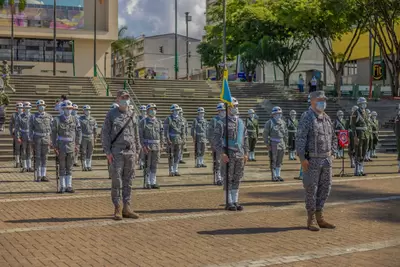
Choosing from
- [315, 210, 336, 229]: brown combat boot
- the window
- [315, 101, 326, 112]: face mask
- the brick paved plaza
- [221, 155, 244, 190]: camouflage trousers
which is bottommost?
the brick paved plaza

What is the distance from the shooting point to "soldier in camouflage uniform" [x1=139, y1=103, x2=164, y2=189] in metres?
15.5

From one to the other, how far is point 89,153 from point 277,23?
3211 cm

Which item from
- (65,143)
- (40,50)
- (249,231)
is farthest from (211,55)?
A: (249,231)

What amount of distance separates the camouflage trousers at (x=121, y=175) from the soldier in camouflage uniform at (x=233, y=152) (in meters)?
1.98

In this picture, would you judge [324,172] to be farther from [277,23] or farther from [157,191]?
[277,23]

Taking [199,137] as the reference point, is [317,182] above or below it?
below

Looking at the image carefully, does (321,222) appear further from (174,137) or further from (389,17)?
(389,17)

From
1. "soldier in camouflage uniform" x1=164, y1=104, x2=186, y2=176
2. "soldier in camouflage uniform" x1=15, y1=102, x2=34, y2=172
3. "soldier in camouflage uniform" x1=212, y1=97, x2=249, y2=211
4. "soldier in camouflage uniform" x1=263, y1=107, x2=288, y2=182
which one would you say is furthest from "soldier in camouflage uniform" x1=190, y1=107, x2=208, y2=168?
"soldier in camouflage uniform" x1=212, y1=97, x2=249, y2=211

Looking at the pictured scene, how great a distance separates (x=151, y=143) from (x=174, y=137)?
11.6ft

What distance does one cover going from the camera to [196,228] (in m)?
9.96

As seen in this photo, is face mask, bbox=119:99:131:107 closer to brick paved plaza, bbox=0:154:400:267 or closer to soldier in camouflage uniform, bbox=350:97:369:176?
brick paved plaza, bbox=0:154:400:267

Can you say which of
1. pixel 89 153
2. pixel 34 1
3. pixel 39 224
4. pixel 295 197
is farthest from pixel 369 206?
pixel 34 1

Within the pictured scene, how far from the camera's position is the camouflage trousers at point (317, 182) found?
32.3ft

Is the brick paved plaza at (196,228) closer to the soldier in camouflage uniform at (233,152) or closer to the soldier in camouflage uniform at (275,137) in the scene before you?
the soldier in camouflage uniform at (233,152)
